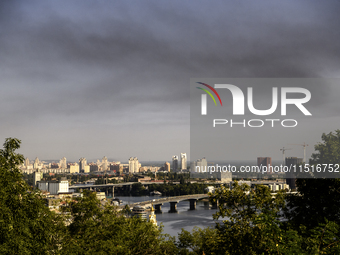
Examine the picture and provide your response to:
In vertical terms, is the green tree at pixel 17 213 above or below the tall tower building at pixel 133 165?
above

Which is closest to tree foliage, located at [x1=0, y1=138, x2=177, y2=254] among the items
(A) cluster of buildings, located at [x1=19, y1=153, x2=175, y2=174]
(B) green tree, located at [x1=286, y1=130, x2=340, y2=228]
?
(B) green tree, located at [x1=286, y1=130, x2=340, y2=228]

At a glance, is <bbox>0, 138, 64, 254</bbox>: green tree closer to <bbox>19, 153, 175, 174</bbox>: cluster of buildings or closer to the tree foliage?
the tree foliage

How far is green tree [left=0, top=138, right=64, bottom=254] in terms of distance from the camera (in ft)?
7.14

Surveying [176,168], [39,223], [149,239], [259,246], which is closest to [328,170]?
[259,246]

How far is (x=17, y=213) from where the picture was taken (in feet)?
8.04

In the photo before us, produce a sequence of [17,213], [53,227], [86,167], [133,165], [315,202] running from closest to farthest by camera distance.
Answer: [17,213]
[53,227]
[315,202]
[133,165]
[86,167]

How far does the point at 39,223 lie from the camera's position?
2.59 metres

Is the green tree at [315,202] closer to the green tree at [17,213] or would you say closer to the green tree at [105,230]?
the green tree at [105,230]

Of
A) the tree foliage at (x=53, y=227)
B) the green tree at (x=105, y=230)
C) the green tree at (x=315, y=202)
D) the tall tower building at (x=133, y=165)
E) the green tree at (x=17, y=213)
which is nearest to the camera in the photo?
the green tree at (x=17, y=213)

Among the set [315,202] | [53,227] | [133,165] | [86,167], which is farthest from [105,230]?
[86,167]

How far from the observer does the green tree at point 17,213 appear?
2178mm

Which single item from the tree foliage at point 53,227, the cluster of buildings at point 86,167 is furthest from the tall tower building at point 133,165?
the tree foliage at point 53,227

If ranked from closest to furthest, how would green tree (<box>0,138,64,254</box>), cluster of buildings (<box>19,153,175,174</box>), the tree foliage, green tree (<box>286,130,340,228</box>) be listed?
green tree (<box>0,138,64,254</box>) → the tree foliage → green tree (<box>286,130,340,228</box>) → cluster of buildings (<box>19,153,175,174</box>)

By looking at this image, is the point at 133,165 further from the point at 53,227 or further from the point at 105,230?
the point at 53,227
